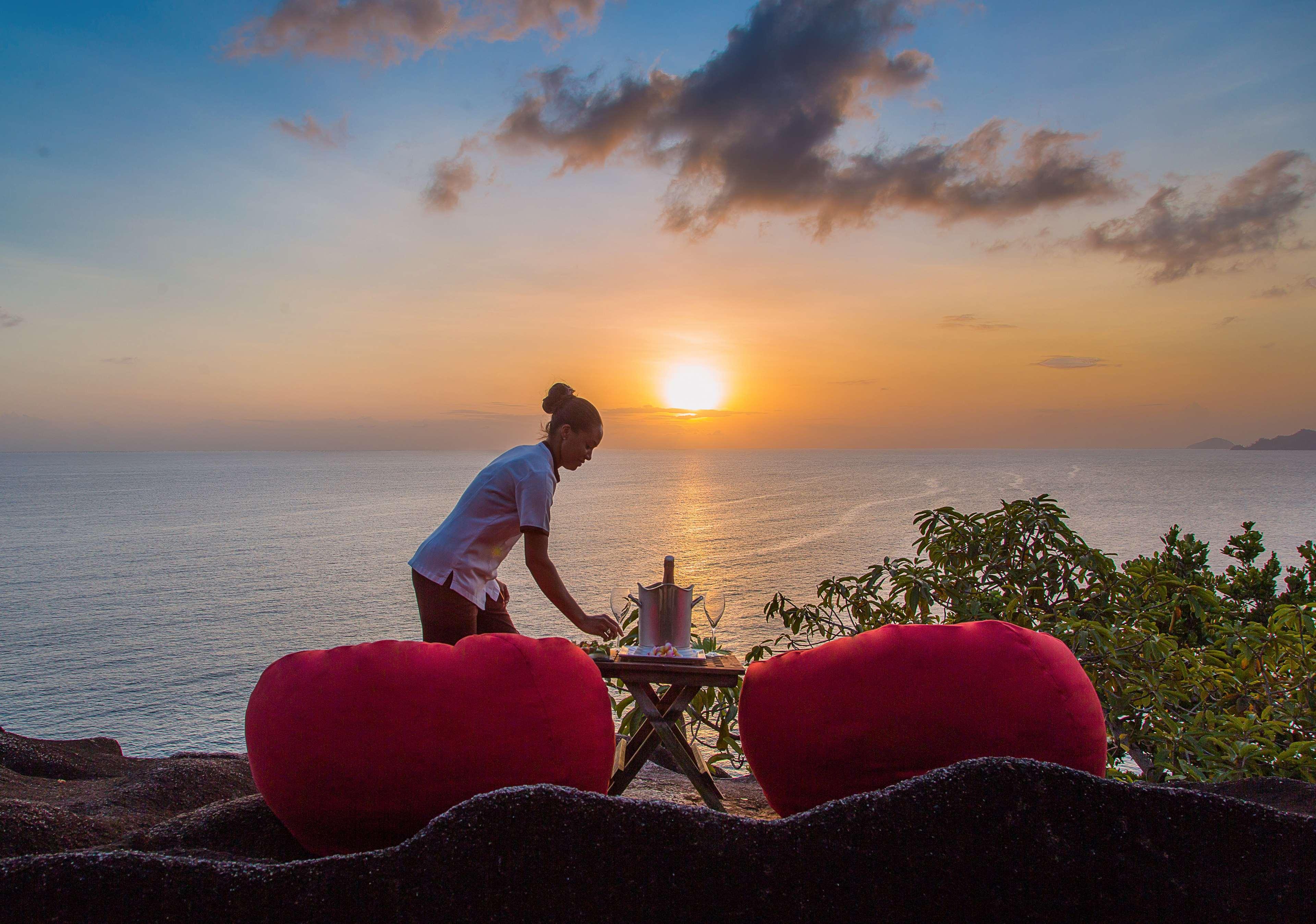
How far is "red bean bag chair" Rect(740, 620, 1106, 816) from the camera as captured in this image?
1949 millimetres

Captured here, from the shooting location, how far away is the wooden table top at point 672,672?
2.56 metres

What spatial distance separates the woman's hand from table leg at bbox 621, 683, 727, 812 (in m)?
0.20

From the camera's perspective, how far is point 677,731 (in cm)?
285

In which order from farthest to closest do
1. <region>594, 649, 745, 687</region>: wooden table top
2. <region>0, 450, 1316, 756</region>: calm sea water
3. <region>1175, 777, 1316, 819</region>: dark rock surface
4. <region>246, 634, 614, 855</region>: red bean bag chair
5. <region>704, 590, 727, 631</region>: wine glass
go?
<region>0, 450, 1316, 756</region>: calm sea water < <region>704, 590, 727, 631</region>: wine glass < <region>594, 649, 745, 687</region>: wooden table top < <region>1175, 777, 1316, 819</region>: dark rock surface < <region>246, 634, 614, 855</region>: red bean bag chair

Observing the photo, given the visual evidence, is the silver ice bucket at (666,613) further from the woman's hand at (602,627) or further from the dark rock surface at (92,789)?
the dark rock surface at (92,789)

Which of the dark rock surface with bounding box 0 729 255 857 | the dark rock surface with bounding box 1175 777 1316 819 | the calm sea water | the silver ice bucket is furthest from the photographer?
the calm sea water

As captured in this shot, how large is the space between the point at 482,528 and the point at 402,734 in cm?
150

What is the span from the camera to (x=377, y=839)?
1.95 m

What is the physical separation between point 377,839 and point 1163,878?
173cm

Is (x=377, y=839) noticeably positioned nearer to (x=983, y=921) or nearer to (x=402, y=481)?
(x=983, y=921)

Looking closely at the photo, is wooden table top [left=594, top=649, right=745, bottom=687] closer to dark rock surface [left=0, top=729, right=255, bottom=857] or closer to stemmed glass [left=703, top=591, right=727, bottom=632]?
stemmed glass [left=703, top=591, right=727, bottom=632]

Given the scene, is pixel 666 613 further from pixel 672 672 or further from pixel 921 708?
pixel 921 708

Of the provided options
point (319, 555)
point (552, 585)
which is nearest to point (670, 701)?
point (552, 585)

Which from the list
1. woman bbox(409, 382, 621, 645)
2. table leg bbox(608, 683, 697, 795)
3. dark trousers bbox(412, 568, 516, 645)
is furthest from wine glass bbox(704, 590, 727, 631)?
dark trousers bbox(412, 568, 516, 645)
